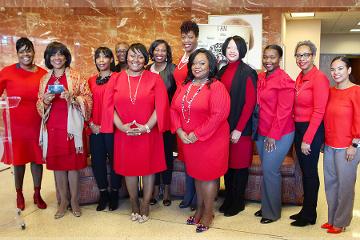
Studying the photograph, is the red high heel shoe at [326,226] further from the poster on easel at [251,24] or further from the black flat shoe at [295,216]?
the poster on easel at [251,24]

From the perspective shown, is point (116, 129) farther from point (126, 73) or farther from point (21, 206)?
point (21, 206)

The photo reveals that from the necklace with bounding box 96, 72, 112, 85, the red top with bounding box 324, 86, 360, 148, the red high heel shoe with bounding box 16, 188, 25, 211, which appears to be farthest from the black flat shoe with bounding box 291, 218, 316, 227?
the red high heel shoe with bounding box 16, 188, 25, 211

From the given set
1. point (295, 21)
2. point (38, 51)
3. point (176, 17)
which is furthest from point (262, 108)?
point (295, 21)

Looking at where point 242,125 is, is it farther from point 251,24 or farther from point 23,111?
point 251,24

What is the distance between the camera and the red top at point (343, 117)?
Answer: 2.47 meters

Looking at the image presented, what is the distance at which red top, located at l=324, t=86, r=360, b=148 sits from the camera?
2469 mm

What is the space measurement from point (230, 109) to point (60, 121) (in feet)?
4.75

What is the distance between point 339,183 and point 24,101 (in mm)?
2734

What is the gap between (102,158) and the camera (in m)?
3.18

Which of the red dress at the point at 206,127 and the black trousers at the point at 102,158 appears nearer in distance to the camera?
the red dress at the point at 206,127

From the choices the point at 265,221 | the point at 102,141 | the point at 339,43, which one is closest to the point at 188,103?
the point at 102,141

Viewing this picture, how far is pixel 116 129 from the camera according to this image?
2.91 m

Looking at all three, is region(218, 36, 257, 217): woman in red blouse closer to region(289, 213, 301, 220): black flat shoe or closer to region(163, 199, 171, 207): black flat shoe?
region(289, 213, 301, 220): black flat shoe

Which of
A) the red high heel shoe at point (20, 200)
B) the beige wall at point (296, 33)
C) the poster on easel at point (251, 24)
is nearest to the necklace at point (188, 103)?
the red high heel shoe at point (20, 200)
